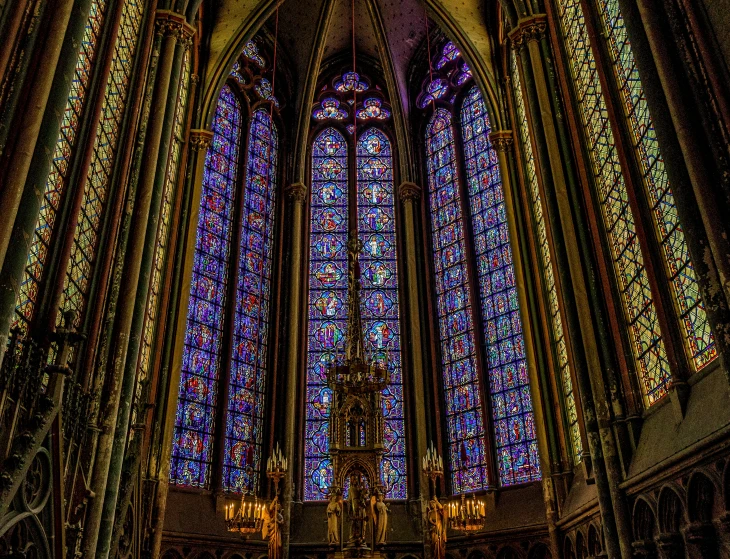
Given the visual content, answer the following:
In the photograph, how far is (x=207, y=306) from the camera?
1736 cm

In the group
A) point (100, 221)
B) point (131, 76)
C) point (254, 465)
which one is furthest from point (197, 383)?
point (131, 76)

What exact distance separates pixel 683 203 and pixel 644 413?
12.0 ft

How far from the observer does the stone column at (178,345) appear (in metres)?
13.7

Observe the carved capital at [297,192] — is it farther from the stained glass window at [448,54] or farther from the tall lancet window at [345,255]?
the stained glass window at [448,54]

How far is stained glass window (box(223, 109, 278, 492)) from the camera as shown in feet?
54.4

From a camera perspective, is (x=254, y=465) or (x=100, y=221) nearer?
(x=100, y=221)

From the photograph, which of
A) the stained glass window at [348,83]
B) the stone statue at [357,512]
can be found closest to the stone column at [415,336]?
the stone statue at [357,512]

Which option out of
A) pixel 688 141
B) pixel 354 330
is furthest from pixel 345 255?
pixel 688 141

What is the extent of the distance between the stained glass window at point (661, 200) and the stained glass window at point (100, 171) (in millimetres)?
8129

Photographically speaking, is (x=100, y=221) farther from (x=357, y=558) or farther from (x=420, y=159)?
(x=420, y=159)

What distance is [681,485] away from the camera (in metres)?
8.80

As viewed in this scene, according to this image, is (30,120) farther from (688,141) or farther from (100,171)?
(688,141)

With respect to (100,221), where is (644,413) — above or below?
below

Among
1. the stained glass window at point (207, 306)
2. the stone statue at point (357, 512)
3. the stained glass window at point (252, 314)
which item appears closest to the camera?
the stone statue at point (357, 512)
